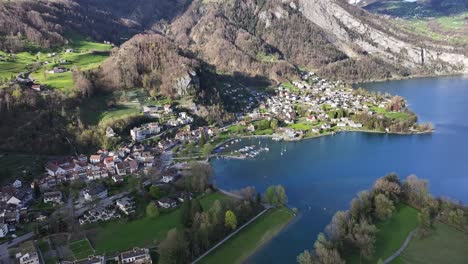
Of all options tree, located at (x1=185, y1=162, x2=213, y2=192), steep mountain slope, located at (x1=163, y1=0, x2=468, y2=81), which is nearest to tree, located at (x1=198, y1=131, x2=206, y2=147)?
tree, located at (x1=185, y1=162, x2=213, y2=192)

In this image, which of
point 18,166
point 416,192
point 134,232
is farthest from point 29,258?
point 416,192

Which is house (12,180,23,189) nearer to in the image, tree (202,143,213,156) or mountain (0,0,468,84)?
tree (202,143,213,156)

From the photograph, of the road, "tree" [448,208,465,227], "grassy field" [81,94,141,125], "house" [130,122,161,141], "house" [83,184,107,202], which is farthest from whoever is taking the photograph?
"grassy field" [81,94,141,125]

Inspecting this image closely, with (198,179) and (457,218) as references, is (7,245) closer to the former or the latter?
(198,179)

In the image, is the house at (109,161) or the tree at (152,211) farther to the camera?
the house at (109,161)

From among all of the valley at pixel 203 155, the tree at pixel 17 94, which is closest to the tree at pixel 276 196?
the valley at pixel 203 155

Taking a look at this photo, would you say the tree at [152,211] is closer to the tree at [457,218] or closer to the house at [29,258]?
the house at [29,258]

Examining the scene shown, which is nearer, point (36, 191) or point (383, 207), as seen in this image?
point (383, 207)
